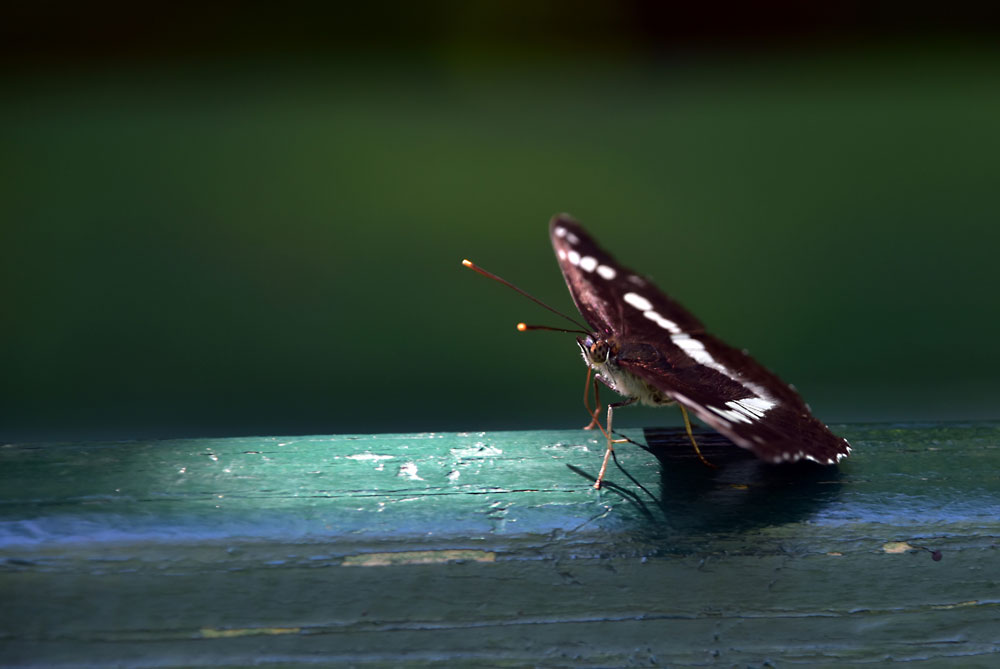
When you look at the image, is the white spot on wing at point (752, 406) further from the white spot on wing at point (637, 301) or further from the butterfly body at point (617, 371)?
the white spot on wing at point (637, 301)

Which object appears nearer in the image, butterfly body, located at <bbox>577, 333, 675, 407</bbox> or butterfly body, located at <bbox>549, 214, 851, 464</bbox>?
butterfly body, located at <bbox>549, 214, 851, 464</bbox>

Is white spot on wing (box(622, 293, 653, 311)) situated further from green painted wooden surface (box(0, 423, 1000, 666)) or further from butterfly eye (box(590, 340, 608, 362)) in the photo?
green painted wooden surface (box(0, 423, 1000, 666))

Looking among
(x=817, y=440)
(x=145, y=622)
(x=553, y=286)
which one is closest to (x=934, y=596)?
(x=817, y=440)

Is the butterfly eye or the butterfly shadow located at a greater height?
the butterfly eye

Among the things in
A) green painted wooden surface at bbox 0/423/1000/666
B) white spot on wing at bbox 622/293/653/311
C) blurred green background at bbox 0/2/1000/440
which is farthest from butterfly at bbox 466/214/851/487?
blurred green background at bbox 0/2/1000/440

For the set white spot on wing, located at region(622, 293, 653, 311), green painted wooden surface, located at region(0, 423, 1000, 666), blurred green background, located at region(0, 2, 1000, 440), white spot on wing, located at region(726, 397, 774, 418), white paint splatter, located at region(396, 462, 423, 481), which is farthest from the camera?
blurred green background, located at region(0, 2, 1000, 440)

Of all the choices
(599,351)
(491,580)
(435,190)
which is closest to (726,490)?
(491,580)

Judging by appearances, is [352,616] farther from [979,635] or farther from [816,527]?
[979,635]

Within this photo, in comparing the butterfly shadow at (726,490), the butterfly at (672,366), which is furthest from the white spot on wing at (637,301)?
the butterfly shadow at (726,490)

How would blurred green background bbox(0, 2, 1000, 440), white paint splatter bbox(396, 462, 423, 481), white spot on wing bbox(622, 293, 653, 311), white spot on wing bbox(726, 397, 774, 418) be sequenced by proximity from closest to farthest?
white paint splatter bbox(396, 462, 423, 481), white spot on wing bbox(726, 397, 774, 418), white spot on wing bbox(622, 293, 653, 311), blurred green background bbox(0, 2, 1000, 440)
